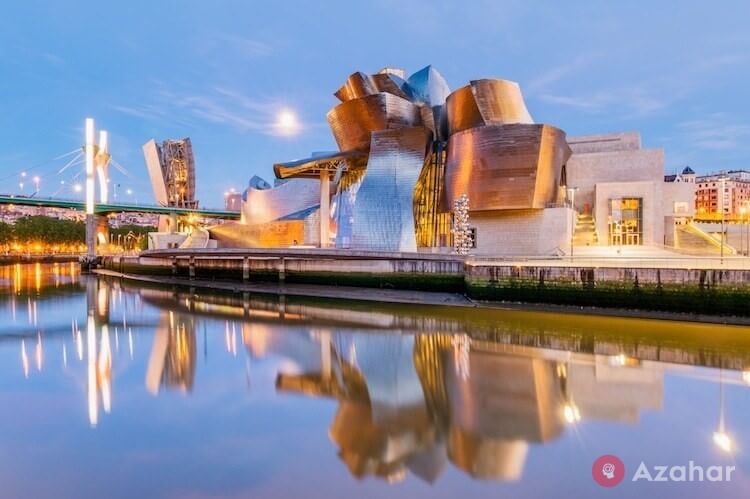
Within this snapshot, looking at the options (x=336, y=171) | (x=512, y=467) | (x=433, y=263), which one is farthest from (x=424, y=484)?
(x=336, y=171)

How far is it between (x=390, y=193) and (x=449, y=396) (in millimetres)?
19143

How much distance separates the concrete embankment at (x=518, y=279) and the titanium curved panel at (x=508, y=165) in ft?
23.8

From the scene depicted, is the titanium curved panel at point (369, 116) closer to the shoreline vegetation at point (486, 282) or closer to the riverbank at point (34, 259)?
the shoreline vegetation at point (486, 282)

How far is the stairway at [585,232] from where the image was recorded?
29.0 metres

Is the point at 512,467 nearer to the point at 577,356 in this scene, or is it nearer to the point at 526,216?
the point at 577,356

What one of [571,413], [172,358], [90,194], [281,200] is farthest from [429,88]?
[90,194]

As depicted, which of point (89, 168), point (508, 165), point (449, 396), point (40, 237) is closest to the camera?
point (449, 396)

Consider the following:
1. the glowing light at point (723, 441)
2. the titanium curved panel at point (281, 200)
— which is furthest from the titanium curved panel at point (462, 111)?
the glowing light at point (723, 441)

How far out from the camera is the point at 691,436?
638 cm

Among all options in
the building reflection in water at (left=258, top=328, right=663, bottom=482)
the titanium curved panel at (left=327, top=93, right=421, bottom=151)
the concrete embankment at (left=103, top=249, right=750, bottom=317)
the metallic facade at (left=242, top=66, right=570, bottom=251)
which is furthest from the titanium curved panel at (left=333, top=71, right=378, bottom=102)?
the building reflection in water at (left=258, top=328, right=663, bottom=482)

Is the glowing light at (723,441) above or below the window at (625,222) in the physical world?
below

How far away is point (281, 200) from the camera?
3934cm

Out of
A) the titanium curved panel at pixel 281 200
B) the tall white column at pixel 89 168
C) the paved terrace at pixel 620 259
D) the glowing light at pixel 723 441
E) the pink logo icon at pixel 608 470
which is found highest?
the tall white column at pixel 89 168

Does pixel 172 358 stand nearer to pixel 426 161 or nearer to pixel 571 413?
pixel 571 413
